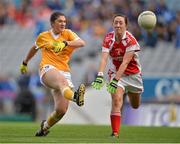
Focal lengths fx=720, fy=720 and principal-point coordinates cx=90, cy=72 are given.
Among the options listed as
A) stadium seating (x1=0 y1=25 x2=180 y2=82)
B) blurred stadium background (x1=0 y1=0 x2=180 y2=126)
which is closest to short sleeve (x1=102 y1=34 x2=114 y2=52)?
blurred stadium background (x1=0 y1=0 x2=180 y2=126)

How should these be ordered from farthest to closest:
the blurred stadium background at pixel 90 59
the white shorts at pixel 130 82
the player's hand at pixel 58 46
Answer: the blurred stadium background at pixel 90 59
the white shorts at pixel 130 82
the player's hand at pixel 58 46

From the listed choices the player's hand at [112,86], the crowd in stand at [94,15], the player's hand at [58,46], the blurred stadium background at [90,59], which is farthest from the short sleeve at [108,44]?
the crowd in stand at [94,15]

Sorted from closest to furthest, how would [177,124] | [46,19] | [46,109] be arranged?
[177,124] → [46,109] → [46,19]

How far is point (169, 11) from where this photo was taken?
79.4 ft

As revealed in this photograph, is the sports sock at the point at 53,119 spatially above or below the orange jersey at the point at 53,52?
below

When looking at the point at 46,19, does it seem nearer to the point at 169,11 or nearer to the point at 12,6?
the point at 12,6

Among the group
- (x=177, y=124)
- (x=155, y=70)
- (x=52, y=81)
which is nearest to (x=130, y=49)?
(x=52, y=81)

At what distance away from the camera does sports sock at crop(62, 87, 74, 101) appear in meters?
11.9

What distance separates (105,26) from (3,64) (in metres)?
5.19

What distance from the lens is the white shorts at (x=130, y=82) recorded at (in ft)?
43.8

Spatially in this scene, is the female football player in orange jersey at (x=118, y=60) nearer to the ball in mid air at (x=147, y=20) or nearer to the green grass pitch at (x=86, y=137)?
the ball in mid air at (x=147, y=20)

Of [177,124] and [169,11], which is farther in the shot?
[169,11]

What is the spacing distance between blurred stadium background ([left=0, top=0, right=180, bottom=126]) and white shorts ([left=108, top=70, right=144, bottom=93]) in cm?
698

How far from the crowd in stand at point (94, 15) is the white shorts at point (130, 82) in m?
9.50
